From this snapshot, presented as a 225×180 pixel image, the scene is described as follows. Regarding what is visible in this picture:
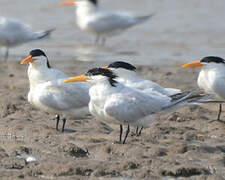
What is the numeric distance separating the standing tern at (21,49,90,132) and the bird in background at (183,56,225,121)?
1.40m

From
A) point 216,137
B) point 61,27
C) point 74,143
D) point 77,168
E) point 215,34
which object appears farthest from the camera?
point 61,27

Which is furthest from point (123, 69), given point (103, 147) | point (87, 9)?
point (87, 9)

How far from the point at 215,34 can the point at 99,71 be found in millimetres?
7633

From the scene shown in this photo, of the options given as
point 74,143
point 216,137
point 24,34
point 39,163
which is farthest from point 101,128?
point 24,34

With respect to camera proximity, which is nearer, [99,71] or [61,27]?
[99,71]

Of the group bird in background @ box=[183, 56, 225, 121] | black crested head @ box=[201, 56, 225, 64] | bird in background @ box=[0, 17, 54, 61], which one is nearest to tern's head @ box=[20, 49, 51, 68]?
bird in background @ box=[183, 56, 225, 121]

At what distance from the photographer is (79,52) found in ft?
39.3

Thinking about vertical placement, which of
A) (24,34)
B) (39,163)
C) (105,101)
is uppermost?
(24,34)

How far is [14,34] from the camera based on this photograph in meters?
11.2

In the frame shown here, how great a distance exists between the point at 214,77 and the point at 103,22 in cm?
675

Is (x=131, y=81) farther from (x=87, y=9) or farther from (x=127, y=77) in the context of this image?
(x=87, y=9)

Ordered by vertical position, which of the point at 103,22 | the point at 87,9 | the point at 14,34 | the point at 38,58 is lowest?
the point at 38,58

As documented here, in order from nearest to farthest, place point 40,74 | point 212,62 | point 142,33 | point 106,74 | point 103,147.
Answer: point 103,147 → point 106,74 → point 40,74 → point 212,62 → point 142,33

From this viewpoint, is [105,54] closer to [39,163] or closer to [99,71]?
[99,71]
